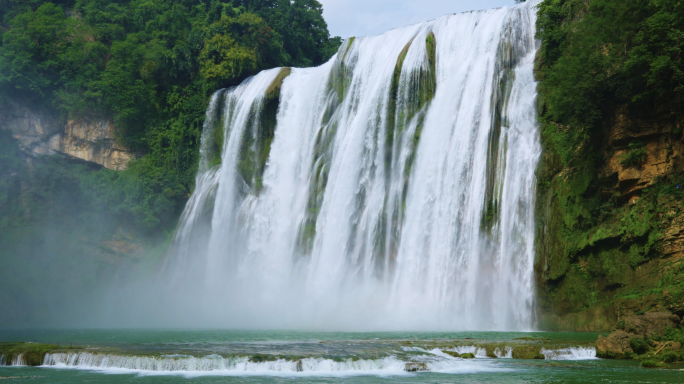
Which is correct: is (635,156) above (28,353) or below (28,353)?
above

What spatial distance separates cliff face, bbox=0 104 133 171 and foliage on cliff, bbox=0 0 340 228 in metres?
0.65

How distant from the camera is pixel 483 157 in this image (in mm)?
24453

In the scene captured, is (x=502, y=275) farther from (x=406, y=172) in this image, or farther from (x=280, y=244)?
(x=280, y=244)

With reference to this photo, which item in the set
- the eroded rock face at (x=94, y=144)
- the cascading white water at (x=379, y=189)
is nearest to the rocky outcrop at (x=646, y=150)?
the cascading white water at (x=379, y=189)

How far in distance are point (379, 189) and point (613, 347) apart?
624 inches

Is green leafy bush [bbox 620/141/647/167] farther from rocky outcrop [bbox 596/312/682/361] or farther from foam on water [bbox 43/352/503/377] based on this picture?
foam on water [bbox 43/352/503/377]

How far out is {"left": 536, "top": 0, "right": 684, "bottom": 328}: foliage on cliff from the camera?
727 inches

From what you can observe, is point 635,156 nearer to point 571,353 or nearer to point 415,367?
point 571,353

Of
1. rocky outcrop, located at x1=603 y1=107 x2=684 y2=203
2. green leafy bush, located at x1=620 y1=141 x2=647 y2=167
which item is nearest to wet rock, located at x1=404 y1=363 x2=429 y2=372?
rocky outcrop, located at x1=603 y1=107 x2=684 y2=203

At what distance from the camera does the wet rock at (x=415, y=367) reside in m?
13.6

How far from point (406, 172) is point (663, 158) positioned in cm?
1157

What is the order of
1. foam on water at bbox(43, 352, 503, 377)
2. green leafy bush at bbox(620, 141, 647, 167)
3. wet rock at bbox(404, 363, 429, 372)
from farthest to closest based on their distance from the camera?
green leafy bush at bbox(620, 141, 647, 167), wet rock at bbox(404, 363, 429, 372), foam on water at bbox(43, 352, 503, 377)

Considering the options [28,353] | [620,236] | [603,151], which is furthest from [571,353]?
[28,353]

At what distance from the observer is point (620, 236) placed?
63.4 ft
